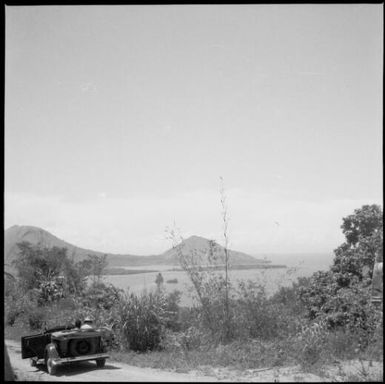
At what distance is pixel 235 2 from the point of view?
5.79 m

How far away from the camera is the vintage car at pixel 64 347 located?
307 inches

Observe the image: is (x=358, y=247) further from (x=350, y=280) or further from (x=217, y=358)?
(x=217, y=358)

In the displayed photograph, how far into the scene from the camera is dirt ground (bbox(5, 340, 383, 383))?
6.62 metres

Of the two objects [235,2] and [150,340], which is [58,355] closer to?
[150,340]

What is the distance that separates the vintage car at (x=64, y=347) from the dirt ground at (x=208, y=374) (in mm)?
232

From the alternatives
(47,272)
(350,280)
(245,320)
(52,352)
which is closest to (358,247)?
(350,280)

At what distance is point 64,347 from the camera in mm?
7844

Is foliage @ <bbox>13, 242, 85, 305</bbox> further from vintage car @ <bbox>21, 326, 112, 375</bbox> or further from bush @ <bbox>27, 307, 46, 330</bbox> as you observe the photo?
vintage car @ <bbox>21, 326, 112, 375</bbox>

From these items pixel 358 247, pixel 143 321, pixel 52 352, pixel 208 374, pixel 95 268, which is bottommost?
pixel 208 374

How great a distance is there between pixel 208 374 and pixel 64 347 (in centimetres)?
288

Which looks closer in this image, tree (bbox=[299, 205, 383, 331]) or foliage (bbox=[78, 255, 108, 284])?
tree (bbox=[299, 205, 383, 331])

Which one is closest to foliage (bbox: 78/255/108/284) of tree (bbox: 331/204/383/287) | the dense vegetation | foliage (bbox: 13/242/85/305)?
foliage (bbox: 13/242/85/305)

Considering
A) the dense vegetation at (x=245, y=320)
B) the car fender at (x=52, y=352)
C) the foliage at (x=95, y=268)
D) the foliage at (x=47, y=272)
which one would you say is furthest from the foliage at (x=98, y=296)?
the car fender at (x=52, y=352)

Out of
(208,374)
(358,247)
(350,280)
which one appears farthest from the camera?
(358,247)
